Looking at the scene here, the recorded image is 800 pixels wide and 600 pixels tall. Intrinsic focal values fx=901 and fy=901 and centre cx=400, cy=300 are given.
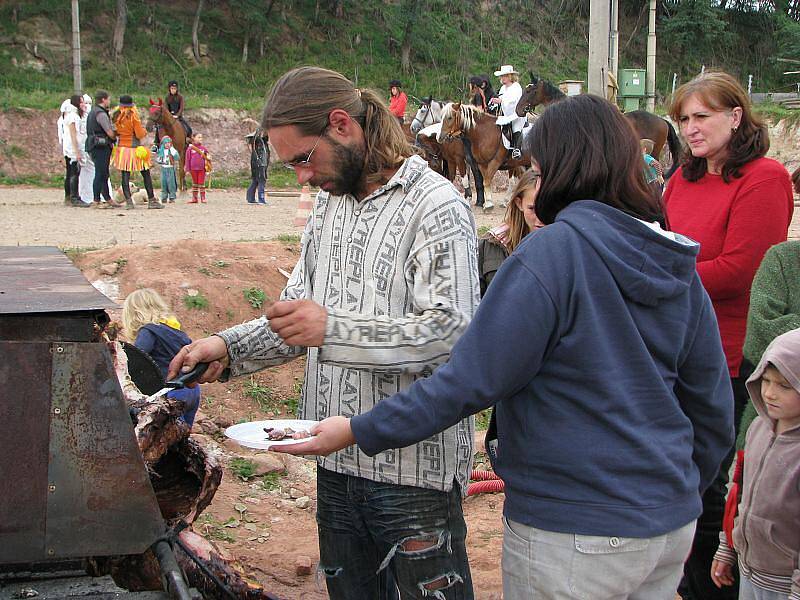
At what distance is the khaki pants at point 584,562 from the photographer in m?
1.77

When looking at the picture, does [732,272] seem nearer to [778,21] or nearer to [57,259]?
[57,259]

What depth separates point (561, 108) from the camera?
1.89m

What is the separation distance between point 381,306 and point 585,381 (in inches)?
27.6

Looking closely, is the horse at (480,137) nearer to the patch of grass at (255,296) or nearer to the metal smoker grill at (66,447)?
the patch of grass at (255,296)

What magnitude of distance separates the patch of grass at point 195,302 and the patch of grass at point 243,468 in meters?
1.84

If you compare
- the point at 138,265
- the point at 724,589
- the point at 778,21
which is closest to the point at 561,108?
the point at 724,589

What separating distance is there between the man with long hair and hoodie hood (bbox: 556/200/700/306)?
477 mm

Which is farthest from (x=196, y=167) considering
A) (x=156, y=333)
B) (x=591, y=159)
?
(x=591, y=159)

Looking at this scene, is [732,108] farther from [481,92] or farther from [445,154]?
[481,92]

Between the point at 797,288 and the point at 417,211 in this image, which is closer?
the point at 417,211

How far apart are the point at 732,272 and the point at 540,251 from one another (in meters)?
1.77

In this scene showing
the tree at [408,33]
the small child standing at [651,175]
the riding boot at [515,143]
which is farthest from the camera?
the tree at [408,33]

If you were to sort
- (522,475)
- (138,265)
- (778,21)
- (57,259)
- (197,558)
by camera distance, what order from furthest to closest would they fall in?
1. (778,21)
2. (138,265)
3. (57,259)
4. (197,558)
5. (522,475)

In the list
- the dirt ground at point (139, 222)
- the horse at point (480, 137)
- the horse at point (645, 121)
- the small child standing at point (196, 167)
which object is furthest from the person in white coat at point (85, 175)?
the horse at point (645, 121)
